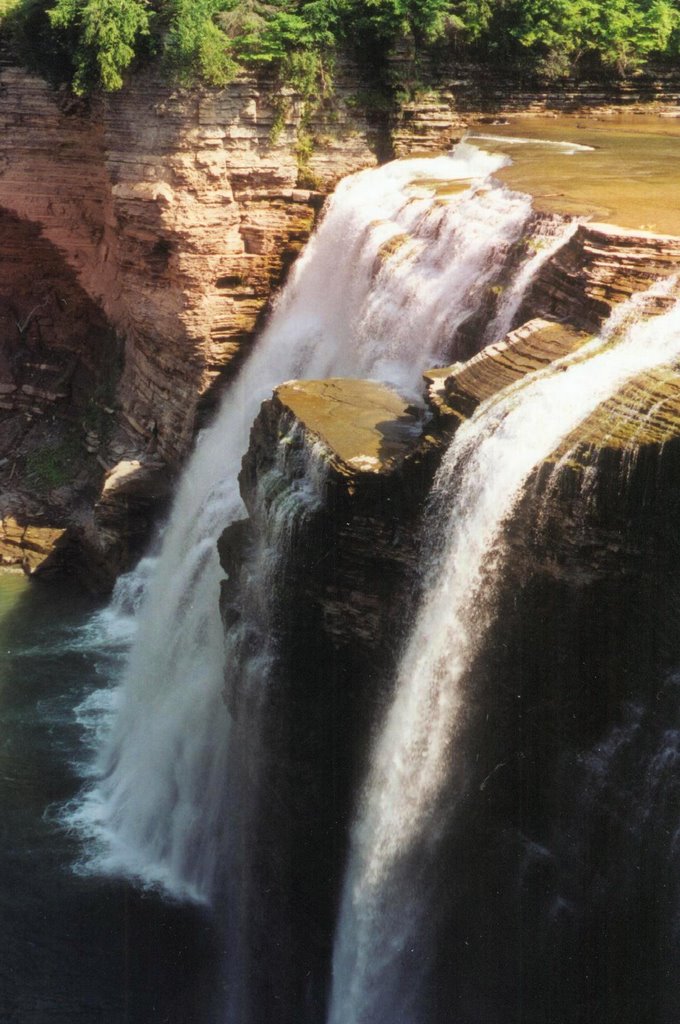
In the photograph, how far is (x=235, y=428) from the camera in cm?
1941

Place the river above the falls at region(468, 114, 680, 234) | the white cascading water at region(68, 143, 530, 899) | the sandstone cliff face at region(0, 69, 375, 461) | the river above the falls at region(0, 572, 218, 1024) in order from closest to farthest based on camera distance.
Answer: the river above the falls at region(0, 572, 218, 1024)
the river above the falls at region(468, 114, 680, 234)
the white cascading water at region(68, 143, 530, 899)
the sandstone cliff face at region(0, 69, 375, 461)

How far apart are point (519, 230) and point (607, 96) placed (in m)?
11.3

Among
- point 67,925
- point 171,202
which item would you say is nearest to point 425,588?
point 67,925

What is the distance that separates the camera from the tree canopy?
1934cm

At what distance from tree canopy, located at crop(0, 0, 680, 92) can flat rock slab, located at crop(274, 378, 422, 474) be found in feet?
24.7

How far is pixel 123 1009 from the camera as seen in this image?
1304cm

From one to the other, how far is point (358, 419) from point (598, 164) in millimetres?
8188

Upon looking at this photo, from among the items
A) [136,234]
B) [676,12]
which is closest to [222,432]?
[136,234]

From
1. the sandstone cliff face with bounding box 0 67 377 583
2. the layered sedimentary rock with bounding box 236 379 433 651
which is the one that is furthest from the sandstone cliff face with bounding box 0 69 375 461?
the layered sedimentary rock with bounding box 236 379 433 651

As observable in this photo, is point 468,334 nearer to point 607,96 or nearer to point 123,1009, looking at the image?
point 123,1009

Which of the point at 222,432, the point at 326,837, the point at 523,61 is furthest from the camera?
the point at 523,61

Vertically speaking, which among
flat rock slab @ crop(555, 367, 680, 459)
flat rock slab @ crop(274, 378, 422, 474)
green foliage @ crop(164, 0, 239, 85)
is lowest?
flat rock slab @ crop(274, 378, 422, 474)

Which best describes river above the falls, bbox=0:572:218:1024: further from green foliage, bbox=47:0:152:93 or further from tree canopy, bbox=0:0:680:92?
tree canopy, bbox=0:0:680:92

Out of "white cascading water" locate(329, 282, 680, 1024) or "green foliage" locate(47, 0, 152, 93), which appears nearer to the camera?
"white cascading water" locate(329, 282, 680, 1024)
